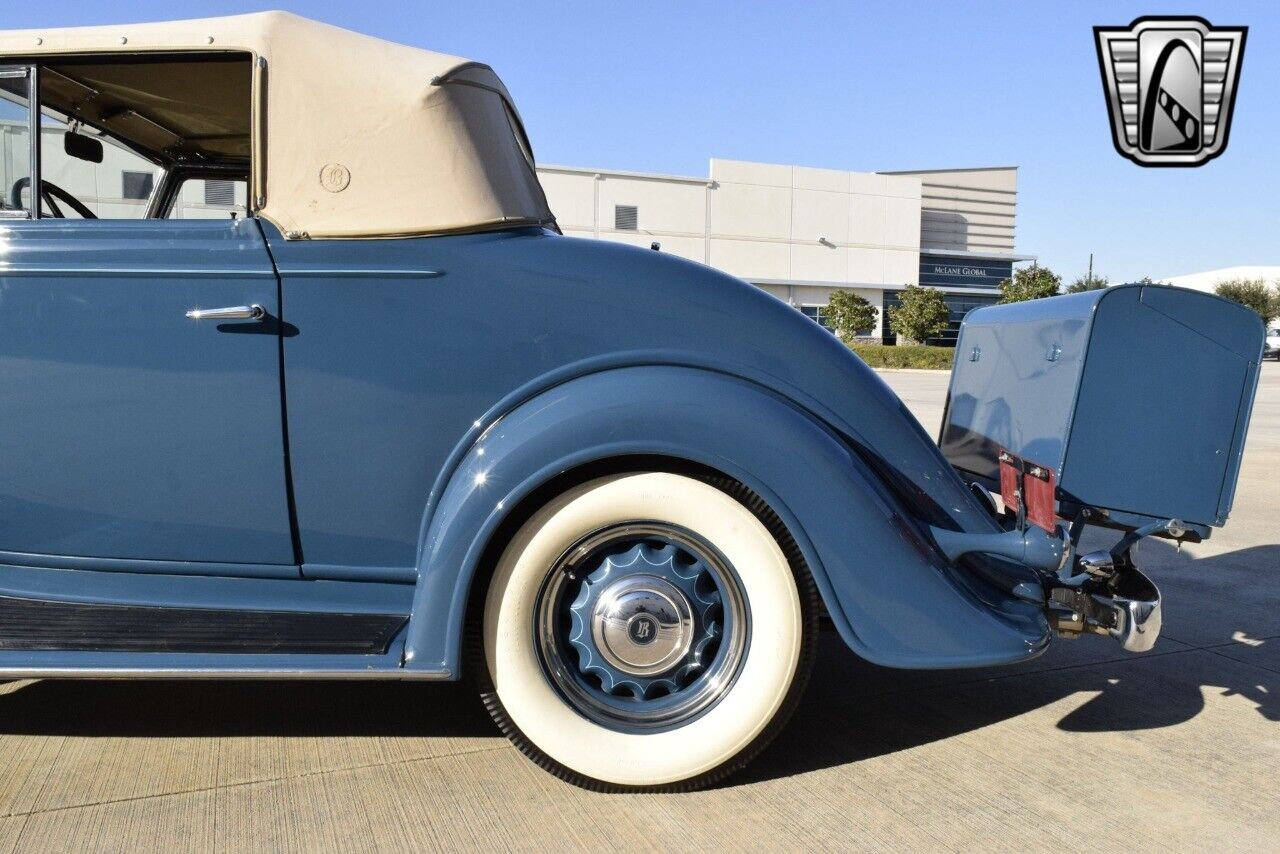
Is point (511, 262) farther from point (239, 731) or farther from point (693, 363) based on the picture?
point (239, 731)

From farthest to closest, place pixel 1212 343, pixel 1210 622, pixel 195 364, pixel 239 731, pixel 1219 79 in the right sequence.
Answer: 1. pixel 1219 79
2. pixel 1210 622
3. pixel 239 731
4. pixel 1212 343
5. pixel 195 364

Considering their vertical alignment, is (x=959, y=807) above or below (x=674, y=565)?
below

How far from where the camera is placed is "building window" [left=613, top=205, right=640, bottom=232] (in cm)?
4238

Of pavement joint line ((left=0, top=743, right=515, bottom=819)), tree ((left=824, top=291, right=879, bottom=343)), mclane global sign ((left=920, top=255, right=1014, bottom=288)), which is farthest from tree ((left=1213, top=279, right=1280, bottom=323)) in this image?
pavement joint line ((left=0, top=743, right=515, bottom=819))

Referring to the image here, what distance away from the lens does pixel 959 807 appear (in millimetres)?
2232

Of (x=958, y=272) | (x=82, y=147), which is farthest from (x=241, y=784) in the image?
(x=958, y=272)

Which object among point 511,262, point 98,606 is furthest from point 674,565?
point 98,606

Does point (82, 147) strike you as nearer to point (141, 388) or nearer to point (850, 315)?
point (141, 388)

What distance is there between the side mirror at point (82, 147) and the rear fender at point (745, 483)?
1.55 meters

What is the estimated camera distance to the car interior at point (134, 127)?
8.18 ft

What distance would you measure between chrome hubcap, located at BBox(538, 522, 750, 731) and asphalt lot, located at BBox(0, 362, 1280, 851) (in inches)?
8.6

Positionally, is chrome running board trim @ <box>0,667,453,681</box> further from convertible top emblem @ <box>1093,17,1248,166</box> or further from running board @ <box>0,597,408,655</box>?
convertible top emblem @ <box>1093,17,1248,166</box>

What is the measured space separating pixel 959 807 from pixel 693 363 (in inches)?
46.4

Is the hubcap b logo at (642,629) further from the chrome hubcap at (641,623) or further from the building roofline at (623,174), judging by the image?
the building roofline at (623,174)
